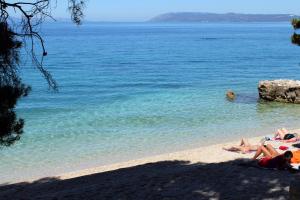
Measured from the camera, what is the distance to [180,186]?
852cm

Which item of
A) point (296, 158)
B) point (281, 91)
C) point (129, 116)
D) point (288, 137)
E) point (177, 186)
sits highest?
point (177, 186)

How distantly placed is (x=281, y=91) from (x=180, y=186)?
17941mm

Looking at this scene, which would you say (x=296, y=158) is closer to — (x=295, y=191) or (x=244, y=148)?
(x=244, y=148)

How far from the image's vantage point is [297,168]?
9508 millimetres

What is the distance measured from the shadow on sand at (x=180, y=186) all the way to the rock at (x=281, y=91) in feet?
49.8

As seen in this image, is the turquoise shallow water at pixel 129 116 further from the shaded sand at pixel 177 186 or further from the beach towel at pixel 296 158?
the beach towel at pixel 296 158

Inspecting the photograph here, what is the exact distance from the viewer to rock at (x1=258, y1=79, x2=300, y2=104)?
24.7 meters

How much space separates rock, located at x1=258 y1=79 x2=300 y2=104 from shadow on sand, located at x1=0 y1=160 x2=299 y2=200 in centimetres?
1519

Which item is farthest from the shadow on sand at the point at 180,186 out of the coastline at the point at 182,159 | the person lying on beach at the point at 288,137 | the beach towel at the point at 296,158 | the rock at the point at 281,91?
the rock at the point at 281,91

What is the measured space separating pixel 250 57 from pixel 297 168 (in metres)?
51.0

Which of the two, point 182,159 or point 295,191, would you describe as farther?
point 182,159

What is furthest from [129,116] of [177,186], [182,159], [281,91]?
[177,186]

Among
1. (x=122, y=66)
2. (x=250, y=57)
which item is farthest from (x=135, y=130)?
(x=250, y=57)

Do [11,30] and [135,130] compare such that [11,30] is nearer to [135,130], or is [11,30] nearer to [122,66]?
[135,130]
